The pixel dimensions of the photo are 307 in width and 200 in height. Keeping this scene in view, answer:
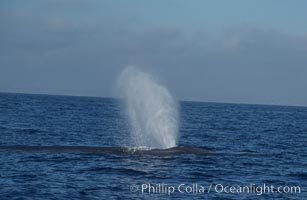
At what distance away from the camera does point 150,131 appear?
4891 centimetres

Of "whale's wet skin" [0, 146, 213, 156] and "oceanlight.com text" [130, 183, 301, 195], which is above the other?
"whale's wet skin" [0, 146, 213, 156]

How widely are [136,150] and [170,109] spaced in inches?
315

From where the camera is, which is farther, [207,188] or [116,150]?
[116,150]

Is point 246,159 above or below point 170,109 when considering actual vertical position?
below

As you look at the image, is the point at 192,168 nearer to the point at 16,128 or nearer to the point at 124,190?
the point at 124,190

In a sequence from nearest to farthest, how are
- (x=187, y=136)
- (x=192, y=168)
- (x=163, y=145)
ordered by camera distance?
(x=192, y=168) → (x=163, y=145) → (x=187, y=136)

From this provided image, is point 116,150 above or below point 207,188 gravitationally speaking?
above

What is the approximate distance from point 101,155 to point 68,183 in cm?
1021

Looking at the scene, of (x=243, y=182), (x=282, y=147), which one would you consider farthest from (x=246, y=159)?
(x=282, y=147)

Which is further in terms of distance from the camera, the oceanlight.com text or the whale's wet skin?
the whale's wet skin

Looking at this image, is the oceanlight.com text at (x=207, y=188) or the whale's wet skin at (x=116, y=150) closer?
the oceanlight.com text at (x=207, y=188)

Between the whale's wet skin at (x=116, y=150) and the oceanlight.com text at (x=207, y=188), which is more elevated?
the whale's wet skin at (x=116, y=150)

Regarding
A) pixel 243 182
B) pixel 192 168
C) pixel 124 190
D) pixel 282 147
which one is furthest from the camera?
pixel 282 147

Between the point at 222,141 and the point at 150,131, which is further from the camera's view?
the point at 222,141
